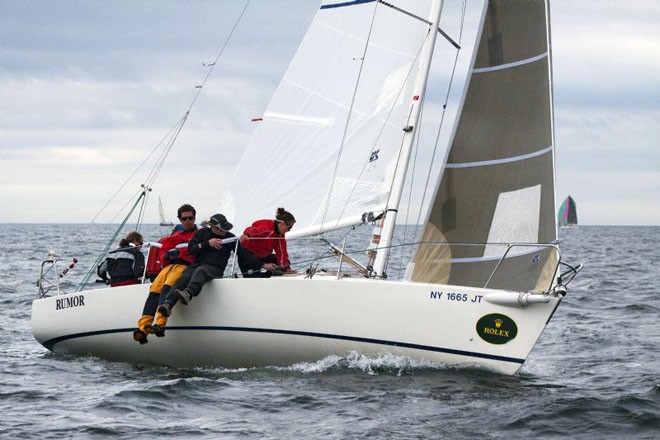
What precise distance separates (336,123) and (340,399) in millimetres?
3566

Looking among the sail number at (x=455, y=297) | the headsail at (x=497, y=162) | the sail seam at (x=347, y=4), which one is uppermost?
the sail seam at (x=347, y=4)

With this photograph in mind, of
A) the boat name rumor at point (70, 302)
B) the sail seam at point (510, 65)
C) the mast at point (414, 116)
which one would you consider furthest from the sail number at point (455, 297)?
the boat name rumor at point (70, 302)

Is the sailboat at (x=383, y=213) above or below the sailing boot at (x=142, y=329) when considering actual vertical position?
above

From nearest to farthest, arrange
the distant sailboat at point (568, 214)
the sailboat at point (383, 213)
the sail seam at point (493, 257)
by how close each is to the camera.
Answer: the sailboat at point (383, 213), the sail seam at point (493, 257), the distant sailboat at point (568, 214)

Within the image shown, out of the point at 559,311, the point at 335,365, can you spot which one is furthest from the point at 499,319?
the point at 559,311

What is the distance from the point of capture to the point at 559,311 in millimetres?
14977

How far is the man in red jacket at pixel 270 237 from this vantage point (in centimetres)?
977

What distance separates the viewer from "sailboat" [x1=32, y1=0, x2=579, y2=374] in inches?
340

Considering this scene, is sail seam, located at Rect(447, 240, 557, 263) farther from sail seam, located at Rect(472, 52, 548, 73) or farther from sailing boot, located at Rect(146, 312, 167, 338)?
sailing boot, located at Rect(146, 312, 167, 338)

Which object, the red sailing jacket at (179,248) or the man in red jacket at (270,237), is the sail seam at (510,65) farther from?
the red sailing jacket at (179,248)

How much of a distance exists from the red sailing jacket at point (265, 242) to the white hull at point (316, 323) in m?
0.62

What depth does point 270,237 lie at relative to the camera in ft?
31.9

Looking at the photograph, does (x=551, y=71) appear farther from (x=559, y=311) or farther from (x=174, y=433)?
(x=559, y=311)

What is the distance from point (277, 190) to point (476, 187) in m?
2.26
